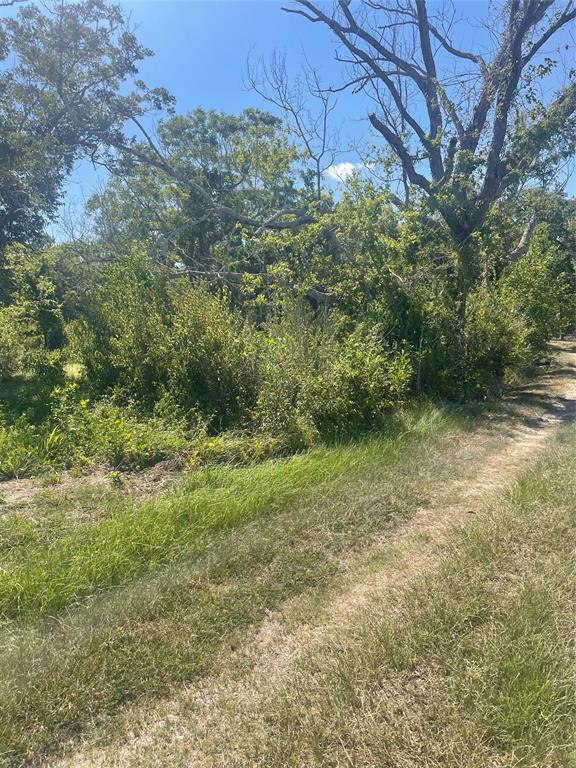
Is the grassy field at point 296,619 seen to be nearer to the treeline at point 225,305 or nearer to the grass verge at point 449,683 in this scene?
the grass verge at point 449,683

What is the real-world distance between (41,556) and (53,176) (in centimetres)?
1518

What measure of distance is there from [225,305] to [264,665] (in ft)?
21.3

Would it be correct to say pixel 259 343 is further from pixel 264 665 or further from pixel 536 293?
pixel 536 293

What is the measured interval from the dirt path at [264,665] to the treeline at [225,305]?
2167 mm

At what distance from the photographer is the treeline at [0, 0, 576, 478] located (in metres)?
6.32

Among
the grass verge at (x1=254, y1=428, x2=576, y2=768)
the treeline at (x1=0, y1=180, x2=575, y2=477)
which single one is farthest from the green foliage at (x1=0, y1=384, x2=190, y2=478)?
the grass verge at (x1=254, y1=428, x2=576, y2=768)

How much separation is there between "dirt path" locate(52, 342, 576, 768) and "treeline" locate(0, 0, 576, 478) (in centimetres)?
217

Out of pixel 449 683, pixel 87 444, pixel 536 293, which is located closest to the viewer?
pixel 449 683

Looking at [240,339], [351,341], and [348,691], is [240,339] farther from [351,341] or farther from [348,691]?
[348,691]

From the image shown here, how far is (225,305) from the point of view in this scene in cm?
835

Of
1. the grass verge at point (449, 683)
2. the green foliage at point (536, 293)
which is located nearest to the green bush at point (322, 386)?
the grass verge at point (449, 683)

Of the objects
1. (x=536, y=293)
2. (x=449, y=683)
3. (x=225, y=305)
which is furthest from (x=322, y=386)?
(x=536, y=293)

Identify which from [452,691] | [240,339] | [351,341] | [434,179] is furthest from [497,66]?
[452,691]

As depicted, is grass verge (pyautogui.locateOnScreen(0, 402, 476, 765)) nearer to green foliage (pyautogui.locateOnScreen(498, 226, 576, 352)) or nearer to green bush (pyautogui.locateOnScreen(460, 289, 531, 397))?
green bush (pyautogui.locateOnScreen(460, 289, 531, 397))
